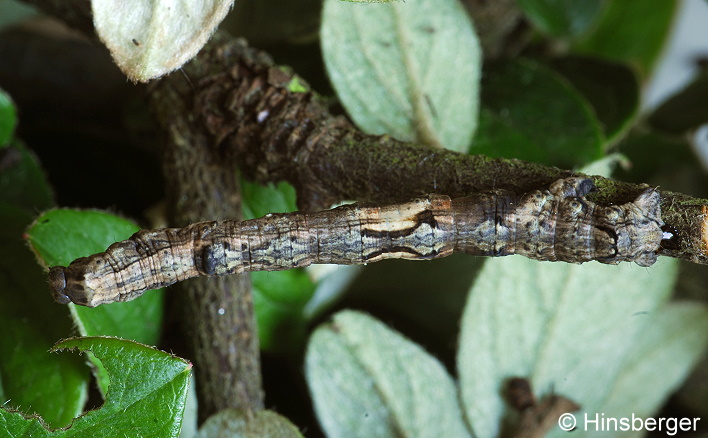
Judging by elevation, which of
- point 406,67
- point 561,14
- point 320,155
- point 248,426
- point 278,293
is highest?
point 561,14

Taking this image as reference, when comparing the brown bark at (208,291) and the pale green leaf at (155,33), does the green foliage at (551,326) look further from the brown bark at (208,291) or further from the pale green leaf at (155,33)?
A: the pale green leaf at (155,33)

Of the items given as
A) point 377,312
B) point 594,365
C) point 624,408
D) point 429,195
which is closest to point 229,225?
point 429,195

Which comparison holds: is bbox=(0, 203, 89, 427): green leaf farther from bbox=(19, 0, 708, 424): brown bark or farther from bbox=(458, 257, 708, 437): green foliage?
bbox=(458, 257, 708, 437): green foliage

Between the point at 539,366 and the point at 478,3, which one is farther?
the point at 478,3

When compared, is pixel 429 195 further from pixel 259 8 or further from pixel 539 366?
pixel 259 8

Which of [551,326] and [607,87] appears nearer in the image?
[551,326]

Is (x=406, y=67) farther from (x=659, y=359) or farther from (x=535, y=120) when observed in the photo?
(x=659, y=359)

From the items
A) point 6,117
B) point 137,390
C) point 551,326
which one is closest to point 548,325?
point 551,326
